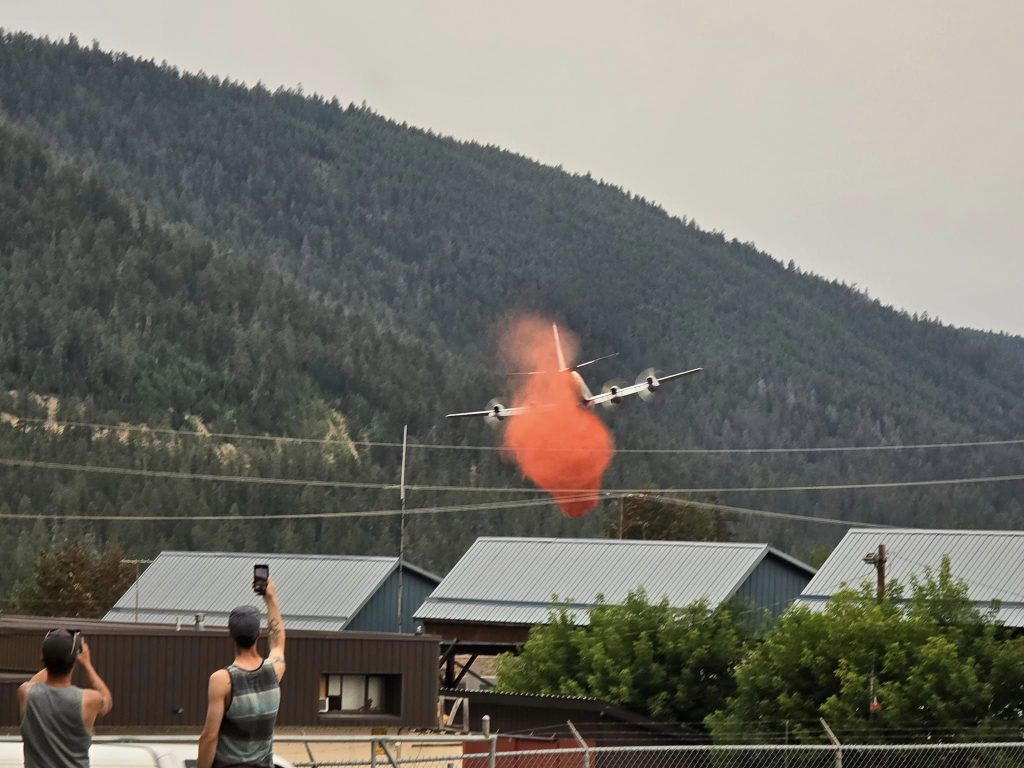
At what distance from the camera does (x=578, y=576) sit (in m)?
66.6

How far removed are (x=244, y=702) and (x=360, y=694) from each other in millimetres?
32483

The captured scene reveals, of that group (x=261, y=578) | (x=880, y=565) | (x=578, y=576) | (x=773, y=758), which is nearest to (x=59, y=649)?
(x=261, y=578)

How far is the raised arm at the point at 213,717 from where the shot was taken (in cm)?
1095

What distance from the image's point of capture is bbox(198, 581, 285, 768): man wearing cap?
11133 mm

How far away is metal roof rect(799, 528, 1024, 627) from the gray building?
11.5 ft

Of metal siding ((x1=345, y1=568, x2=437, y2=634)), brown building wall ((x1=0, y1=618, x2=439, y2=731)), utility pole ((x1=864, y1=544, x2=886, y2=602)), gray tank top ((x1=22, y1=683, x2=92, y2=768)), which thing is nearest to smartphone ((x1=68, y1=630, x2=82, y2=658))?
gray tank top ((x1=22, y1=683, x2=92, y2=768))

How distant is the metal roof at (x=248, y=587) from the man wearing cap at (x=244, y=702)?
196 feet

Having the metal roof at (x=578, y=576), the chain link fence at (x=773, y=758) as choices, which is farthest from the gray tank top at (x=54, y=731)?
the metal roof at (x=578, y=576)

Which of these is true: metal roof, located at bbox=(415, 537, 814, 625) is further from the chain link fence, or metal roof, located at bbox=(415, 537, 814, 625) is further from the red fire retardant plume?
the red fire retardant plume

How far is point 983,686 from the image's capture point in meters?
41.2

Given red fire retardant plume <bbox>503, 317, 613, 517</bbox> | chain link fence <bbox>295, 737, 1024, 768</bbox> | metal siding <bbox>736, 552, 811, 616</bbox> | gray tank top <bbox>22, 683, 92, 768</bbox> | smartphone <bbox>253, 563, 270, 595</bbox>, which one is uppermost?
red fire retardant plume <bbox>503, 317, 613, 517</bbox>

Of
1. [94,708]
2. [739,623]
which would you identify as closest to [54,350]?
[739,623]

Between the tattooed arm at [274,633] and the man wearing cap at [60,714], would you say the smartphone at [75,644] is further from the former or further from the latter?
the tattooed arm at [274,633]

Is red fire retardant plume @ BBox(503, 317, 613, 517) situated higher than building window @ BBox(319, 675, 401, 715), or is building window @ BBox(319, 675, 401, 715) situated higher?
red fire retardant plume @ BBox(503, 317, 613, 517)
